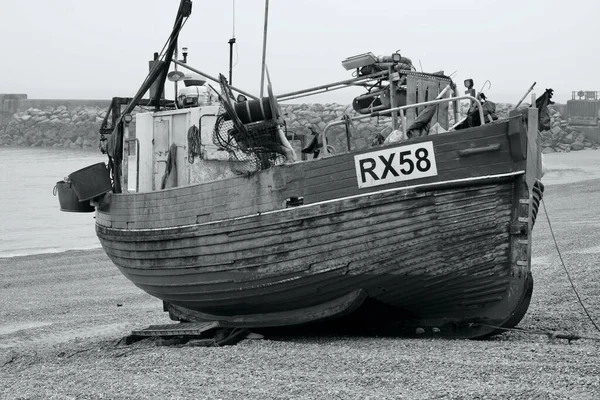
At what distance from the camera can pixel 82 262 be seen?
21.1m

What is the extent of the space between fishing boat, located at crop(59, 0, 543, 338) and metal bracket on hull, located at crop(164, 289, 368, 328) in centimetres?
2

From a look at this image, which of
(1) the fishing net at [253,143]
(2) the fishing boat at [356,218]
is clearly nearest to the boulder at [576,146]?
(2) the fishing boat at [356,218]

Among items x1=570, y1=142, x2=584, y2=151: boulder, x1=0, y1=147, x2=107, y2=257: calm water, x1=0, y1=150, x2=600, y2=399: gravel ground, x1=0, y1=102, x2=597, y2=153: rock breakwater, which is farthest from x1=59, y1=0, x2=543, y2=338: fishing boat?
x1=570, y1=142, x2=584, y2=151: boulder

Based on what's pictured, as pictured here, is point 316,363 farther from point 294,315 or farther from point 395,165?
point 395,165

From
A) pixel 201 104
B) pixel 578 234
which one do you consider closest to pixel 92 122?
pixel 578 234

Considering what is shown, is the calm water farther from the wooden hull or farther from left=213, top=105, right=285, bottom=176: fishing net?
left=213, top=105, right=285, bottom=176: fishing net

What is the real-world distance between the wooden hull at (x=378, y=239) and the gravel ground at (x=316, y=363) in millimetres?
423

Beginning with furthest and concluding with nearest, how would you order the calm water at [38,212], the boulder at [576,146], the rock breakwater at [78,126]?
the boulder at [576,146], the rock breakwater at [78,126], the calm water at [38,212]

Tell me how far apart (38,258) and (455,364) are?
54.6ft

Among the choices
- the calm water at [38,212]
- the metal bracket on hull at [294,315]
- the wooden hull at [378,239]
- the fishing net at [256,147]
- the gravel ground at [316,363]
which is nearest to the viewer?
the gravel ground at [316,363]

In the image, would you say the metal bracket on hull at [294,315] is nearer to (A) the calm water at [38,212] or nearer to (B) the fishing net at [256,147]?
(B) the fishing net at [256,147]

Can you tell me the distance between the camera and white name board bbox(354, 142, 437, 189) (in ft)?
27.5

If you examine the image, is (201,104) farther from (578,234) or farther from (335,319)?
(578,234)

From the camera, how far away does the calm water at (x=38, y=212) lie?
25.8 metres
